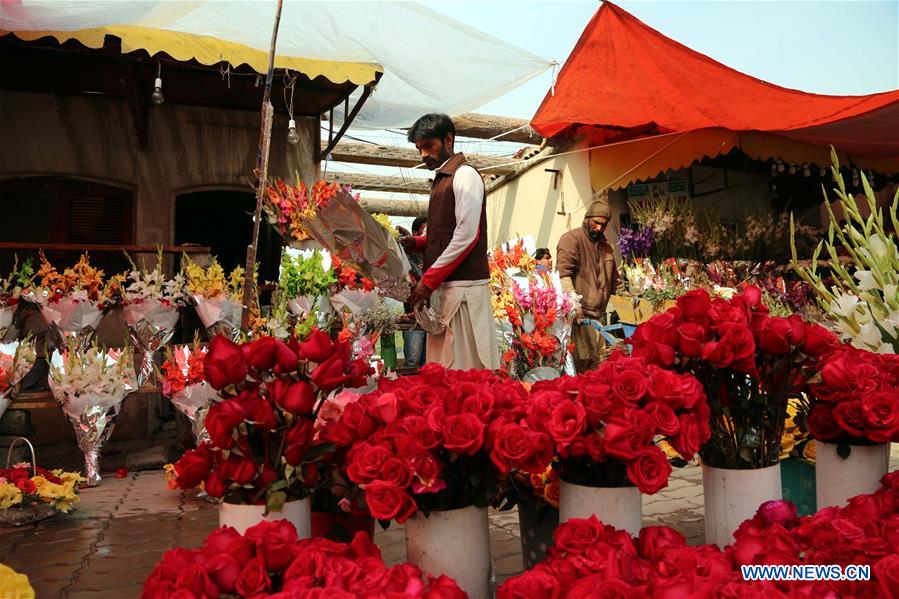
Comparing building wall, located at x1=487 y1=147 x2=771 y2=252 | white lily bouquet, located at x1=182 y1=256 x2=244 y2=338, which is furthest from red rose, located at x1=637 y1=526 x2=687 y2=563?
building wall, located at x1=487 y1=147 x2=771 y2=252

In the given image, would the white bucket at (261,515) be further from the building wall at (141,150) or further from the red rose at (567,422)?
the building wall at (141,150)

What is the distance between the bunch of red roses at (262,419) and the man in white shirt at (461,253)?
1958 mm

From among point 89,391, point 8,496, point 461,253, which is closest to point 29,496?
point 8,496

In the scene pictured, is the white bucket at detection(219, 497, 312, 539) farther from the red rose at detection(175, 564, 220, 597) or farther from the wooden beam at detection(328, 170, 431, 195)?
the wooden beam at detection(328, 170, 431, 195)

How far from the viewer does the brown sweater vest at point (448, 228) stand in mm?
3561

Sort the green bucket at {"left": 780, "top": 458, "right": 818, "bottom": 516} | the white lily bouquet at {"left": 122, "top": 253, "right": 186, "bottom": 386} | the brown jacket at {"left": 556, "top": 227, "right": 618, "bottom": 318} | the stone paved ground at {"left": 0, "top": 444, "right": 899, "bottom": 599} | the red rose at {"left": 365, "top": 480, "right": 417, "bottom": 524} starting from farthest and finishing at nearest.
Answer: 1. the brown jacket at {"left": 556, "top": 227, "right": 618, "bottom": 318}
2. the white lily bouquet at {"left": 122, "top": 253, "right": 186, "bottom": 386}
3. the stone paved ground at {"left": 0, "top": 444, "right": 899, "bottom": 599}
4. the green bucket at {"left": 780, "top": 458, "right": 818, "bottom": 516}
5. the red rose at {"left": 365, "top": 480, "right": 417, "bottom": 524}

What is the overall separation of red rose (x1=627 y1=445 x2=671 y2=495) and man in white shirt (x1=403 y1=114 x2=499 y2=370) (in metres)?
2.16

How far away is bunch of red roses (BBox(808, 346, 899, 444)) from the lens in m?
1.61

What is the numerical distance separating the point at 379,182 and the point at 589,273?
23.1ft

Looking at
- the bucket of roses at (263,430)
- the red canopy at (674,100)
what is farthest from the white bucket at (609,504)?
the red canopy at (674,100)

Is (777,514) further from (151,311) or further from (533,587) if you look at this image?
(151,311)

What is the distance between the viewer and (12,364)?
4.45 meters

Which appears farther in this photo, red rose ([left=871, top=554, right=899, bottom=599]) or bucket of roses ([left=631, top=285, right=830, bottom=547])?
bucket of roses ([left=631, top=285, right=830, bottom=547])

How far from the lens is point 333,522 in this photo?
1.60 metres
